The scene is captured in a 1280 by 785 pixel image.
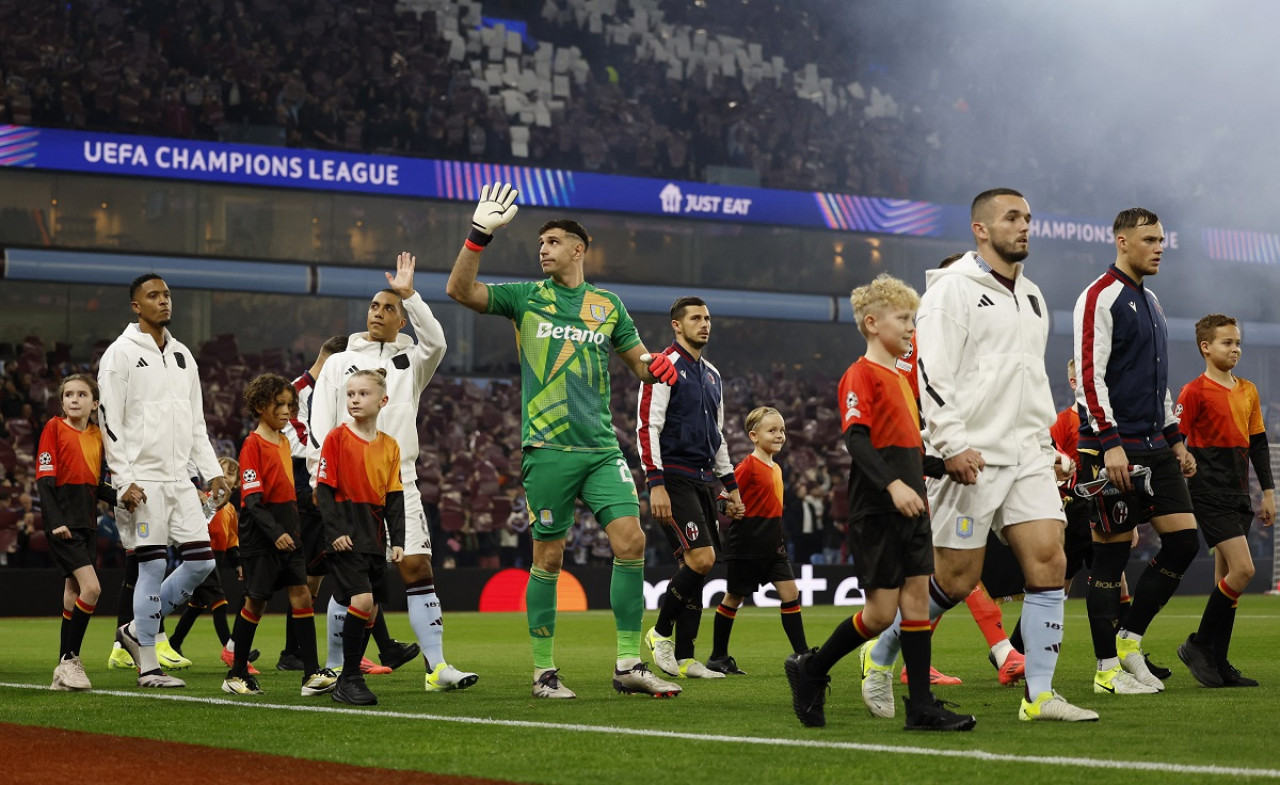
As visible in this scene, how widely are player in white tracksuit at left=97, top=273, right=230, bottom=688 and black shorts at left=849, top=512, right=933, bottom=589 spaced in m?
4.71

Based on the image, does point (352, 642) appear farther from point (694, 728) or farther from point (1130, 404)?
point (1130, 404)

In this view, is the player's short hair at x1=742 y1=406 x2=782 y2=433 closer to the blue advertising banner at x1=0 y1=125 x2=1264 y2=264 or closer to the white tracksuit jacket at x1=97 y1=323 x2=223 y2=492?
the white tracksuit jacket at x1=97 y1=323 x2=223 y2=492

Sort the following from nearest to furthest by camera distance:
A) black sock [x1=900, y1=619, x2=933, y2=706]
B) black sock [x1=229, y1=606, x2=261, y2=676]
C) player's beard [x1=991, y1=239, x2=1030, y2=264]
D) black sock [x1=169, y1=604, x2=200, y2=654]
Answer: black sock [x1=900, y1=619, x2=933, y2=706] < player's beard [x1=991, y1=239, x2=1030, y2=264] < black sock [x1=229, y1=606, x2=261, y2=676] < black sock [x1=169, y1=604, x2=200, y2=654]

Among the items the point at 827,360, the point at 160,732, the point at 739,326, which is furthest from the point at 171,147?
the point at 160,732

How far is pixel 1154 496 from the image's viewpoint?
7.89m

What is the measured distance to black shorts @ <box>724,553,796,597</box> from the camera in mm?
10570

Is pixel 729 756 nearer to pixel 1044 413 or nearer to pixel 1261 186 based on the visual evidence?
pixel 1044 413

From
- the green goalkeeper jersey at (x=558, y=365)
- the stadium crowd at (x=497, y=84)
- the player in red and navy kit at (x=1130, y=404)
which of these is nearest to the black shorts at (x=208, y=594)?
the green goalkeeper jersey at (x=558, y=365)

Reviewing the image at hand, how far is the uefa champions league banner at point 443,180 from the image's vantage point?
24.2 metres

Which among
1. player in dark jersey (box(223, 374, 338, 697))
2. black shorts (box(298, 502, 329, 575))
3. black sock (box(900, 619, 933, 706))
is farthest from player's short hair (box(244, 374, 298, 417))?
black sock (box(900, 619, 933, 706))

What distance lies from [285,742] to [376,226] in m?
21.8

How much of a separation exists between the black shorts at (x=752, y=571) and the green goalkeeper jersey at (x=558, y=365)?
2.77m

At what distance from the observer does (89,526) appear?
9375mm

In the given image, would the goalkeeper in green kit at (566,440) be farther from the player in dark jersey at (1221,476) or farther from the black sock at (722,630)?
the player in dark jersey at (1221,476)
